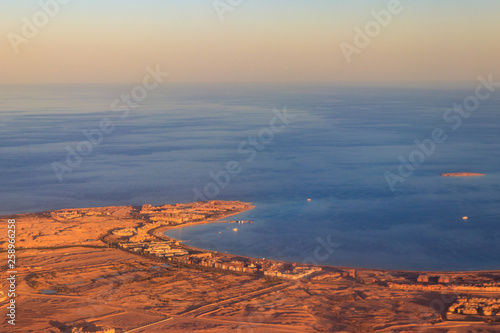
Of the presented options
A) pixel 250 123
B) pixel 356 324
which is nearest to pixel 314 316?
pixel 356 324

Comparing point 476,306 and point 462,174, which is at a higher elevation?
point 462,174

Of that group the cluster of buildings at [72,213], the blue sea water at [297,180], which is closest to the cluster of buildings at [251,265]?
the blue sea water at [297,180]

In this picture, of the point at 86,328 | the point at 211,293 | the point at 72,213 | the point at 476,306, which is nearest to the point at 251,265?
the point at 211,293

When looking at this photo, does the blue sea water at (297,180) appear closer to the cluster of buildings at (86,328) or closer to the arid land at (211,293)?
the arid land at (211,293)
